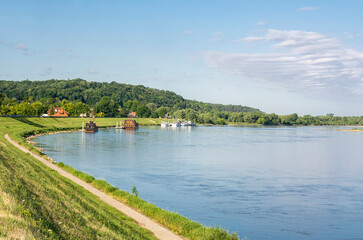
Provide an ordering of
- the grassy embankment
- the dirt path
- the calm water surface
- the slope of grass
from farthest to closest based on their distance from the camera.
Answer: the calm water surface, the dirt path, the grassy embankment, the slope of grass

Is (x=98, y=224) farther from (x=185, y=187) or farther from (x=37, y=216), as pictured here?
(x=185, y=187)

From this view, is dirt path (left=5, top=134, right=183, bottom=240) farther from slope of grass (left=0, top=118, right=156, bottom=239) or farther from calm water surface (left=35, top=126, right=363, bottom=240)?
calm water surface (left=35, top=126, right=363, bottom=240)

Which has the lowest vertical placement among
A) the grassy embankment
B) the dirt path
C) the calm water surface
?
the calm water surface

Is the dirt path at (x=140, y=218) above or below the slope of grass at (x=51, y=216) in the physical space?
below

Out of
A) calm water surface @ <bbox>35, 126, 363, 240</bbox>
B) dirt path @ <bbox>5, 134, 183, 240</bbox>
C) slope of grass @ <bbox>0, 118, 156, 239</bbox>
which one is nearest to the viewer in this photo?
slope of grass @ <bbox>0, 118, 156, 239</bbox>

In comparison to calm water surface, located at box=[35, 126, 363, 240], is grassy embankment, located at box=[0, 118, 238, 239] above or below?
above

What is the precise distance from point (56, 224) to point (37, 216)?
879 mm

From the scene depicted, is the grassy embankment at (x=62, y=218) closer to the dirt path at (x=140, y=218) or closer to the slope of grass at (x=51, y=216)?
the slope of grass at (x=51, y=216)

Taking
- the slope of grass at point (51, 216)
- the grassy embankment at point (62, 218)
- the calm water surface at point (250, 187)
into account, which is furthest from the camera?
the calm water surface at point (250, 187)

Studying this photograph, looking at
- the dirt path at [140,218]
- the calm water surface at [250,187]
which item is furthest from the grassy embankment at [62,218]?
the calm water surface at [250,187]

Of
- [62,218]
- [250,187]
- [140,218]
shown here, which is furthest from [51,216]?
[250,187]

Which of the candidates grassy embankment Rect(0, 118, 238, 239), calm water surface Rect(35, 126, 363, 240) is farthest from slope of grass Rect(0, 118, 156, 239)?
calm water surface Rect(35, 126, 363, 240)

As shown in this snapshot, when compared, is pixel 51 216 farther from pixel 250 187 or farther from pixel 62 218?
pixel 250 187

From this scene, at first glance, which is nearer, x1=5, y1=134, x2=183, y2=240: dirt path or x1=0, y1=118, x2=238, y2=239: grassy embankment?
x1=0, y1=118, x2=238, y2=239: grassy embankment
